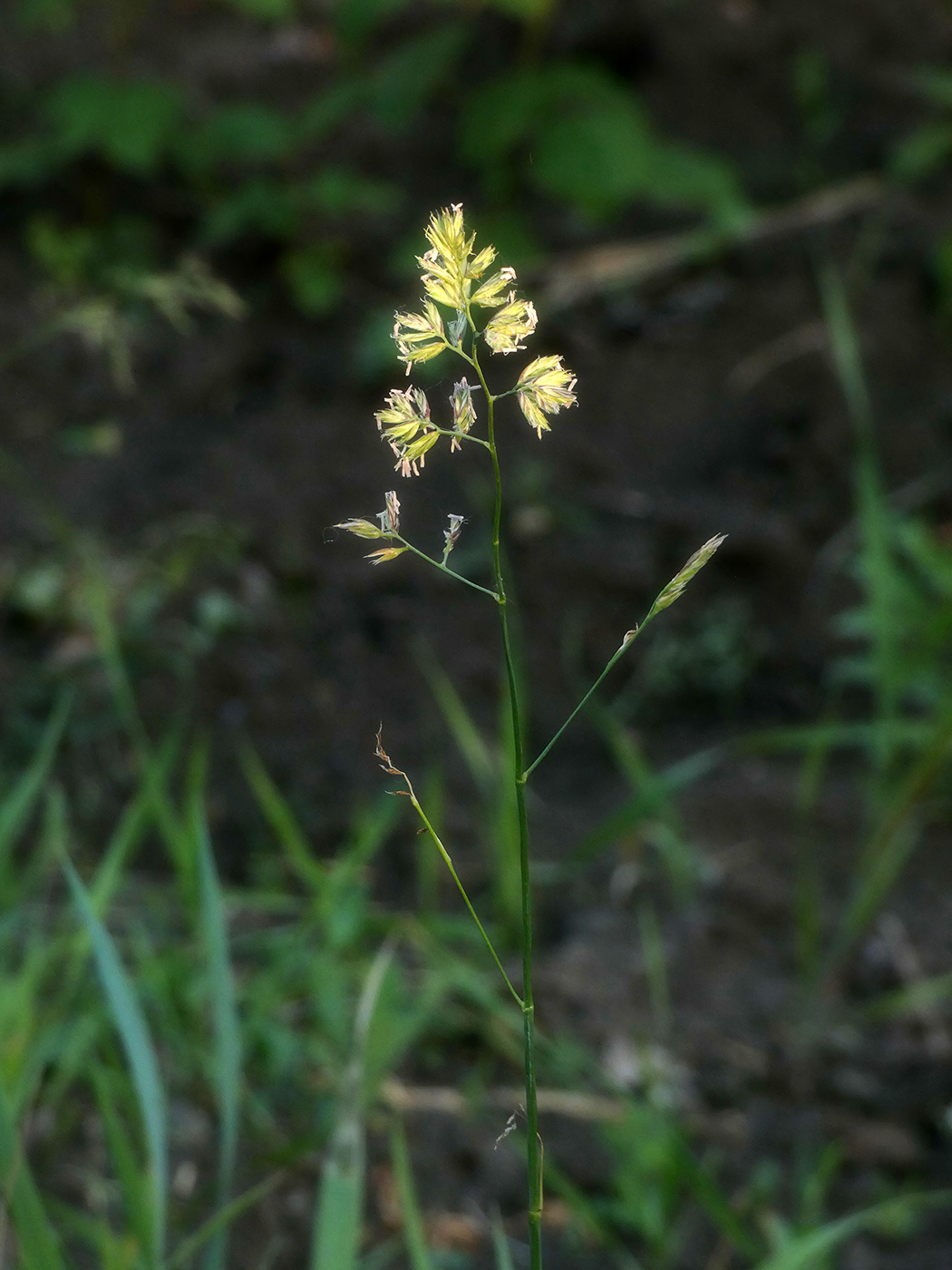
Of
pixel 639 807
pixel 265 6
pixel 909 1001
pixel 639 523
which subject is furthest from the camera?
pixel 265 6

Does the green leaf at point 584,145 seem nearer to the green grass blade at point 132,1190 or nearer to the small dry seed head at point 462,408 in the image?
the green grass blade at point 132,1190

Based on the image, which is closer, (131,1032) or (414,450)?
(414,450)

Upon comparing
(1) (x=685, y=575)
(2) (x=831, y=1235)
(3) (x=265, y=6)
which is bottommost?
(2) (x=831, y=1235)

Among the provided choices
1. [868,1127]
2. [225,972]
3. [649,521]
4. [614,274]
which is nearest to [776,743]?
[868,1127]

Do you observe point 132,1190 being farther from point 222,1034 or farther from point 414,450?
point 414,450

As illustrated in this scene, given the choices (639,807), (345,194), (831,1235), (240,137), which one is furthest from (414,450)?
(240,137)
